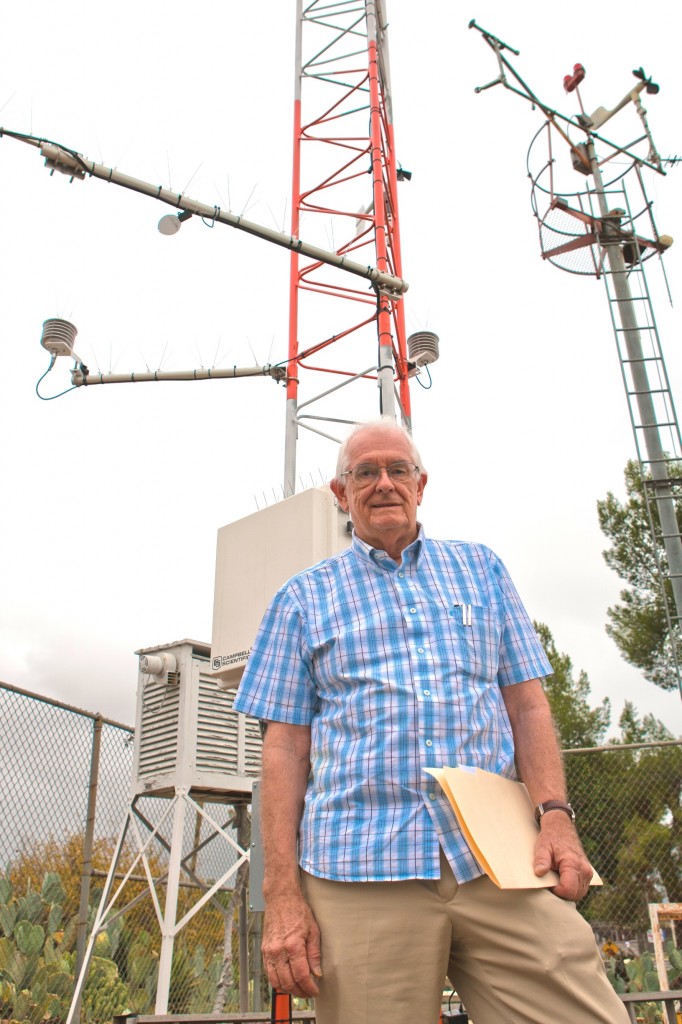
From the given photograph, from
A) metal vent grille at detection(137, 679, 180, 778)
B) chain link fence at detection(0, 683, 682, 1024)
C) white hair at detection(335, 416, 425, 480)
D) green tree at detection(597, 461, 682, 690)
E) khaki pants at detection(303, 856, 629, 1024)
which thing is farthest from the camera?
green tree at detection(597, 461, 682, 690)

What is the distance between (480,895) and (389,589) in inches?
23.4


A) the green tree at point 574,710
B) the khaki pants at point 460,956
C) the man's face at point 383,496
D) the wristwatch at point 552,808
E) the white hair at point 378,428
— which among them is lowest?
the khaki pants at point 460,956

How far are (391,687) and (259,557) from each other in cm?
252

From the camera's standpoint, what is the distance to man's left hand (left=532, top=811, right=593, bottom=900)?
1406 mm

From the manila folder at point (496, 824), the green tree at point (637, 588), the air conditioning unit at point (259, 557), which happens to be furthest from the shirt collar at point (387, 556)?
the green tree at point (637, 588)

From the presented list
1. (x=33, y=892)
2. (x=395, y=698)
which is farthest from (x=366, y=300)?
(x=395, y=698)

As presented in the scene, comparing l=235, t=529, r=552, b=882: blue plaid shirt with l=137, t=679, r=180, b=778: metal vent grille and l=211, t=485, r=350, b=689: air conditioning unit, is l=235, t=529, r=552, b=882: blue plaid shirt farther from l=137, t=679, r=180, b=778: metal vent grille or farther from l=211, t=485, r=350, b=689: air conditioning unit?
l=137, t=679, r=180, b=778: metal vent grille

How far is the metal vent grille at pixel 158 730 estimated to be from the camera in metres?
4.89

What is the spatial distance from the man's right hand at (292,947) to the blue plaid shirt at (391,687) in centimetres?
8

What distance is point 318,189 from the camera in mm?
6539

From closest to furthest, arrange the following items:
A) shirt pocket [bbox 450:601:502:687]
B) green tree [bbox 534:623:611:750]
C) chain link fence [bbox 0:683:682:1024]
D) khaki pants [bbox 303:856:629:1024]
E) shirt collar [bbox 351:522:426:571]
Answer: khaki pants [bbox 303:856:629:1024], shirt pocket [bbox 450:601:502:687], shirt collar [bbox 351:522:426:571], chain link fence [bbox 0:683:682:1024], green tree [bbox 534:623:611:750]

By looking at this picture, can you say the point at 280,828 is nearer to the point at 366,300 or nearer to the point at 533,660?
the point at 533,660

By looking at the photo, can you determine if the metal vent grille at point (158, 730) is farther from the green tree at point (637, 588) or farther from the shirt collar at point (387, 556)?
the green tree at point (637, 588)

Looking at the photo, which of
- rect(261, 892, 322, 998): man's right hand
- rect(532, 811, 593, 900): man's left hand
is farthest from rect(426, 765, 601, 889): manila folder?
rect(261, 892, 322, 998): man's right hand
